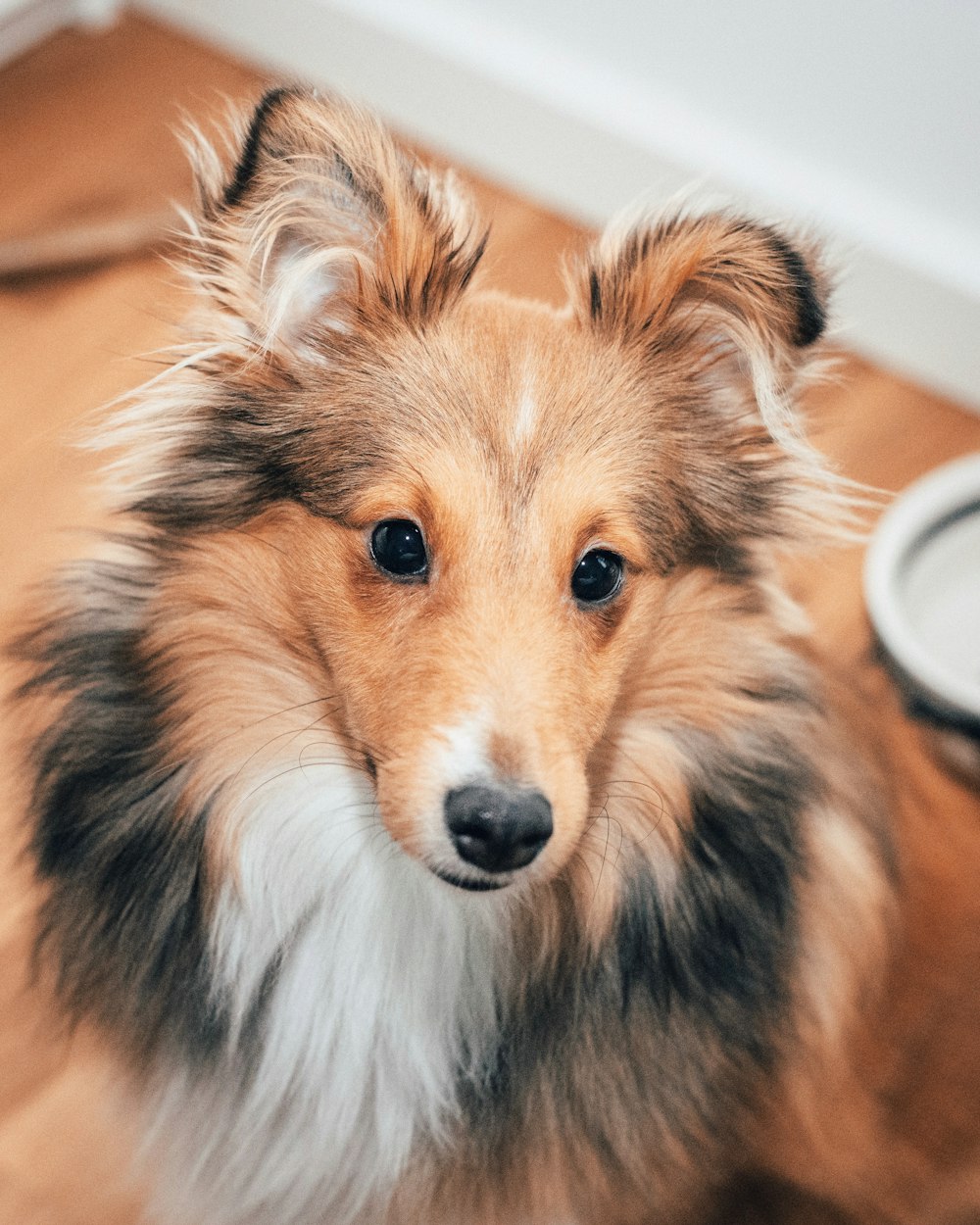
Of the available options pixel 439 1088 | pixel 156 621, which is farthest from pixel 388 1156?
pixel 156 621

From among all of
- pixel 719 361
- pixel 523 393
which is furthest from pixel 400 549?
pixel 719 361

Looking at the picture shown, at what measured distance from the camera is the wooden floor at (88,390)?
205 centimetres

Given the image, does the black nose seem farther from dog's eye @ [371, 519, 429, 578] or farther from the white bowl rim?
the white bowl rim

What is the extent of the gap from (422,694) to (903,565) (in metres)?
1.45

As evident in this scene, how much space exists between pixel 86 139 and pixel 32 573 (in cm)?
146

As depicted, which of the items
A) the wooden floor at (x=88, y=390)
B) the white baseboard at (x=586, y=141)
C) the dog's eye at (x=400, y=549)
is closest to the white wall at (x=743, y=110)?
the white baseboard at (x=586, y=141)

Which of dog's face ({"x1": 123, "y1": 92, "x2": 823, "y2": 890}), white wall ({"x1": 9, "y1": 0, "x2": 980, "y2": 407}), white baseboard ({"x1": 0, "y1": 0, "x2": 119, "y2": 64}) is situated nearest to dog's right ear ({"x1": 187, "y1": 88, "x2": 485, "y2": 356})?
dog's face ({"x1": 123, "y1": 92, "x2": 823, "y2": 890})

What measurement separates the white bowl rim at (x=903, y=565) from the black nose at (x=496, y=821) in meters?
1.23

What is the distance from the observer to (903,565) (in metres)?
2.53

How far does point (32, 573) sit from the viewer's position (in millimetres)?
2707

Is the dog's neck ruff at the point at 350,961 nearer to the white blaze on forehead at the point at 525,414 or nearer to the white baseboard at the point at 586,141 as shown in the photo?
the white blaze on forehead at the point at 525,414

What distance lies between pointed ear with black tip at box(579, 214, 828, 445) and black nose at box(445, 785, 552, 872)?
0.54 m

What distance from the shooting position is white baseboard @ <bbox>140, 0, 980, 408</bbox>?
3.02 m

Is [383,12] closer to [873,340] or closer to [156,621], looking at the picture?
[873,340]
